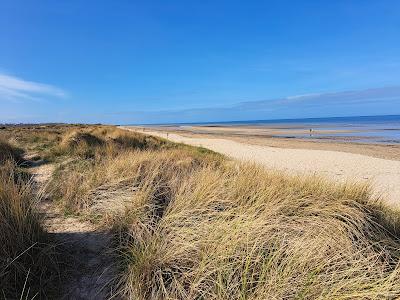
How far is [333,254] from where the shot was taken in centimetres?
314

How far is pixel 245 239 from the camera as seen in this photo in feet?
10.1

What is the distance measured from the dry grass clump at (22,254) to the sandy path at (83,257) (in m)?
0.20

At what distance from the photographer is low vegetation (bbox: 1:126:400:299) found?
2686mm

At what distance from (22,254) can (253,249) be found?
6.72 ft

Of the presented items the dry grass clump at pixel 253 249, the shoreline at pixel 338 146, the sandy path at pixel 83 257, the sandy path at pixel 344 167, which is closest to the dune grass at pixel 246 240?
the dry grass clump at pixel 253 249

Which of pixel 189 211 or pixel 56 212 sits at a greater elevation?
pixel 189 211

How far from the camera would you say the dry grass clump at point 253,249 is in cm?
264

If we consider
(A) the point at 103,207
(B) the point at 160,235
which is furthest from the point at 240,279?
(A) the point at 103,207

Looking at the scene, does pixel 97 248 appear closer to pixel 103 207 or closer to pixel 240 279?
pixel 103 207

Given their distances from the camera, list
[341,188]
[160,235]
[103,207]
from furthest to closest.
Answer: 1. [341,188]
2. [103,207]
3. [160,235]

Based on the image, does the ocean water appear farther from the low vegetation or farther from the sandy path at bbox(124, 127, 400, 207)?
the low vegetation

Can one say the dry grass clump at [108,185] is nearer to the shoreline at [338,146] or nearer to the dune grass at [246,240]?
the dune grass at [246,240]

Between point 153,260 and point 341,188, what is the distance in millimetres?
3687

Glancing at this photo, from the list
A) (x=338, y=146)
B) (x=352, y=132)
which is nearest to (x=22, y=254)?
(x=338, y=146)
